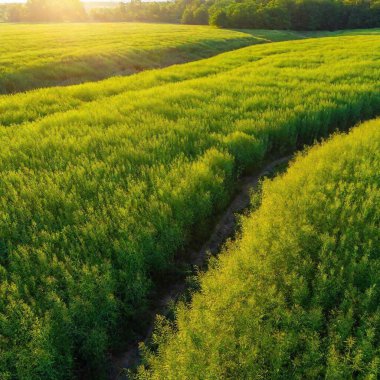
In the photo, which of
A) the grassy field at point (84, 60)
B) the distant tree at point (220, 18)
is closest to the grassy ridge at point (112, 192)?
the grassy field at point (84, 60)

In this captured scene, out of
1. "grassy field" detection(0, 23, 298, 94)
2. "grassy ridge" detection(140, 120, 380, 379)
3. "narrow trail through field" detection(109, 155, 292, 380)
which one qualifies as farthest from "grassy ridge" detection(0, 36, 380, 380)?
"grassy field" detection(0, 23, 298, 94)

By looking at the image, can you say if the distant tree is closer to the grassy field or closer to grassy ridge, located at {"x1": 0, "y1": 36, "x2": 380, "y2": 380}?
the grassy field

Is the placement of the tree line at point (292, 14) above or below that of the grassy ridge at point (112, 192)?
above

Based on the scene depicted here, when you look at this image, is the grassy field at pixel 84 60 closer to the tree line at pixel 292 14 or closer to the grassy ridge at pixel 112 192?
the grassy ridge at pixel 112 192

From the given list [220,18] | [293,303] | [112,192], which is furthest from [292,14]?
[293,303]

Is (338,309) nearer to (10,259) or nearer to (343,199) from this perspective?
(343,199)

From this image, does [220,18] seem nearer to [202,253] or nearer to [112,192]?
[112,192]
